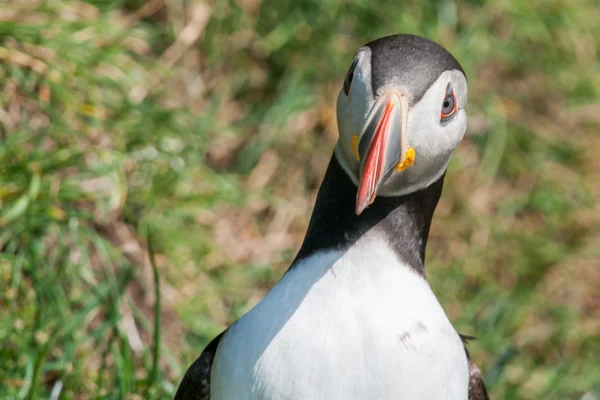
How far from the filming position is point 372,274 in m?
2.65

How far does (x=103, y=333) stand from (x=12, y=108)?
3.96 feet

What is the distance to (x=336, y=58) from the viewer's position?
548cm

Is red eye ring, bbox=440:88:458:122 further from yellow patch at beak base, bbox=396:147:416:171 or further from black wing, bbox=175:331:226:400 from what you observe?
black wing, bbox=175:331:226:400

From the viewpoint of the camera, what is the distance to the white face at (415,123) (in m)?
2.57

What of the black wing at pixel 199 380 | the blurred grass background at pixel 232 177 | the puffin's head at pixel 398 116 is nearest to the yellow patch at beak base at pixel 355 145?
the puffin's head at pixel 398 116

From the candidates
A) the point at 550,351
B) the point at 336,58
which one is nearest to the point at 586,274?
the point at 550,351

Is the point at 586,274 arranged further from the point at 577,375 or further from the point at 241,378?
the point at 241,378

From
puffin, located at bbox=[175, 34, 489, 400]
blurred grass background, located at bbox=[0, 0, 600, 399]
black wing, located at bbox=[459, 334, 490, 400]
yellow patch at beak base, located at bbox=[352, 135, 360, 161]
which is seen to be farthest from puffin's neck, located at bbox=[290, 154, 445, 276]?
blurred grass background, located at bbox=[0, 0, 600, 399]

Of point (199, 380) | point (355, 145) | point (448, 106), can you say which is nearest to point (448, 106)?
point (448, 106)

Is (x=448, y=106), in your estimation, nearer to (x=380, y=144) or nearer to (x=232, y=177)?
(x=380, y=144)

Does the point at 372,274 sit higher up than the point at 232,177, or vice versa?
the point at 372,274

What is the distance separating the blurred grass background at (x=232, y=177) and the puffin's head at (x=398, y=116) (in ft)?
Answer: 4.18

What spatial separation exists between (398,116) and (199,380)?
982mm

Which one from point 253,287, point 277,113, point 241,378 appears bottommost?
point 253,287
